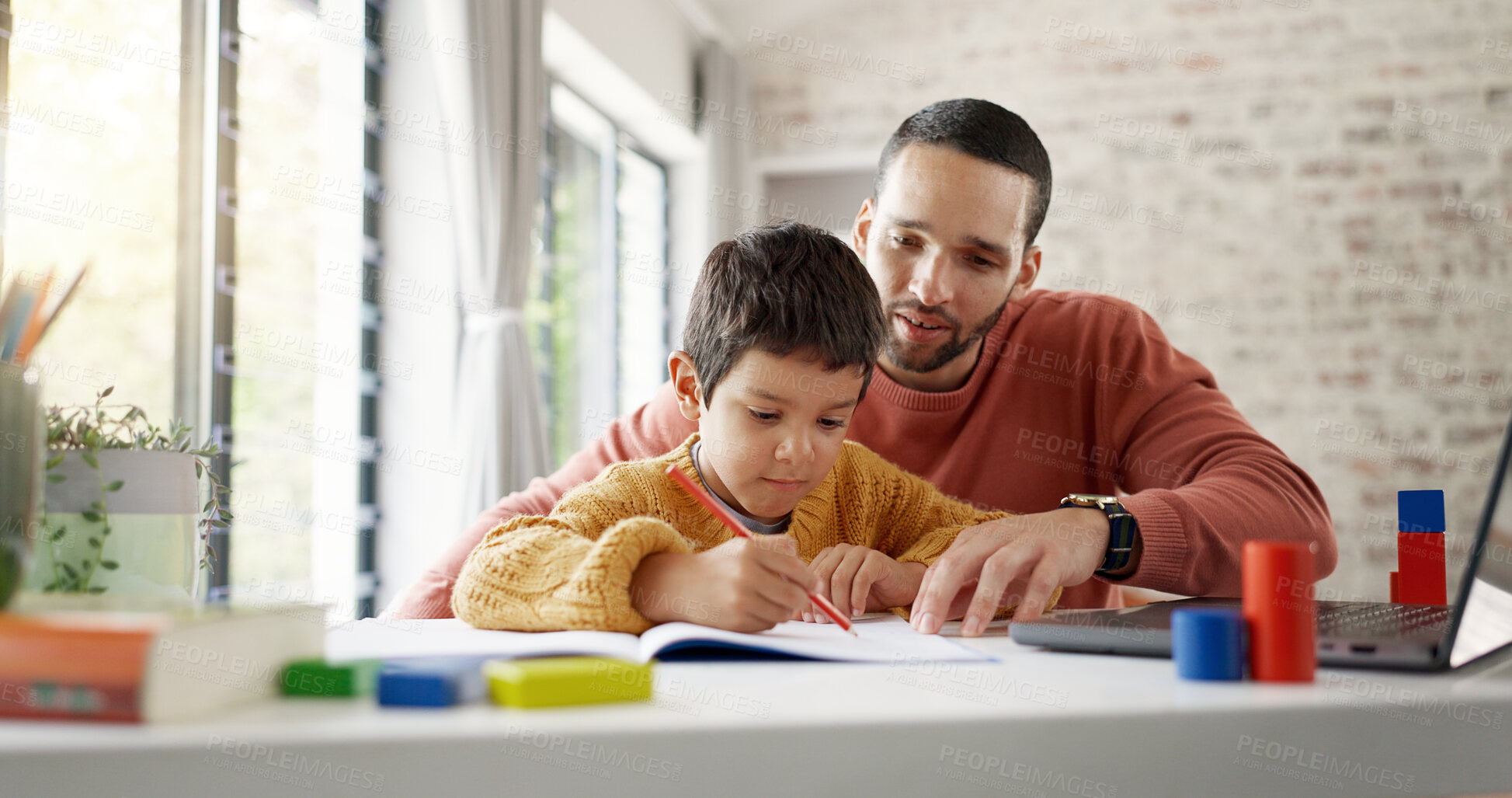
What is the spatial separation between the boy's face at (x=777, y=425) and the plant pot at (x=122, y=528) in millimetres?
572

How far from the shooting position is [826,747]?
486 mm

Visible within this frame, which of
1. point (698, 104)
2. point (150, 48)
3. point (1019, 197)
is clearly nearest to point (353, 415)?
point (150, 48)

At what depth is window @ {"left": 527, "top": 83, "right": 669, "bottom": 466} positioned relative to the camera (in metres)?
4.05

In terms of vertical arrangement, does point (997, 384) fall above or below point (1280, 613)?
above

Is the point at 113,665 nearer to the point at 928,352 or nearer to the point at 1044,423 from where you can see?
the point at 928,352

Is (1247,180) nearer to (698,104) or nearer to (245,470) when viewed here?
(698,104)

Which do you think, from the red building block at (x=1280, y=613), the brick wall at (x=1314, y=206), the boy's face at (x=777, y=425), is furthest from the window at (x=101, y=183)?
the brick wall at (x=1314, y=206)

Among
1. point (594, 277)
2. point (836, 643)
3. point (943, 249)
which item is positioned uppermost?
point (594, 277)

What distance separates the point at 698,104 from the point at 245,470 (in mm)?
2989

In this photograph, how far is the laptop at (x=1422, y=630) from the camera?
0.61 metres

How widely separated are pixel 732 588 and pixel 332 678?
0.32m

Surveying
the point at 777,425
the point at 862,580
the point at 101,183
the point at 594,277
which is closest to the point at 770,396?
the point at 777,425

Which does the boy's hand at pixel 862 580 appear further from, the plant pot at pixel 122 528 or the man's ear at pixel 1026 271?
the man's ear at pixel 1026 271

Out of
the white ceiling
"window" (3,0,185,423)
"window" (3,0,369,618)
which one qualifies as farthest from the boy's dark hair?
the white ceiling
